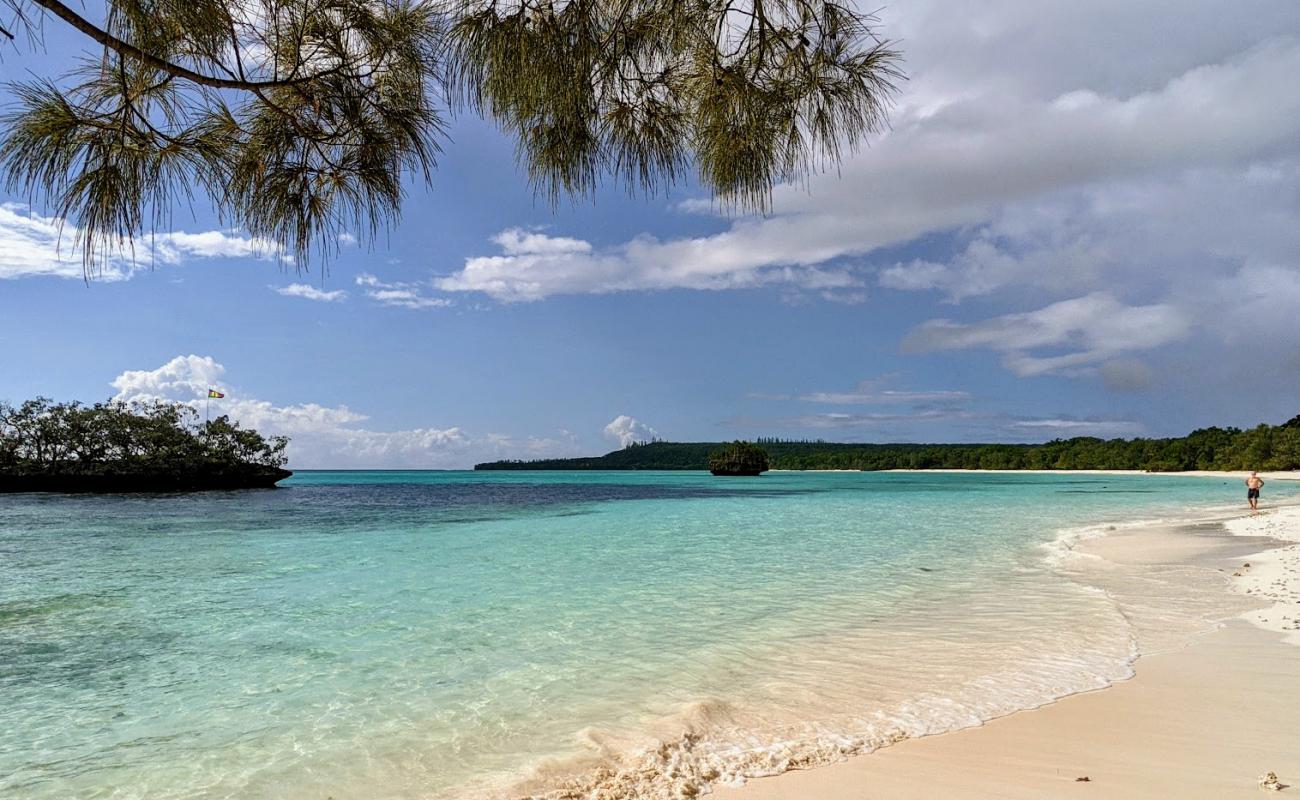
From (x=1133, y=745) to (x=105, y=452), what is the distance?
6148cm

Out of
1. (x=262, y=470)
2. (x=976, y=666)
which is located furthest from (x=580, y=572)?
(x=262, y=470)

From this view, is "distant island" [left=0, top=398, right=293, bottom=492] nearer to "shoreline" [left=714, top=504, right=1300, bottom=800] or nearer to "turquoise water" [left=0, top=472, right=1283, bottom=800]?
"turquoise water" [left=0, top=472, right=1283, bottom=800]

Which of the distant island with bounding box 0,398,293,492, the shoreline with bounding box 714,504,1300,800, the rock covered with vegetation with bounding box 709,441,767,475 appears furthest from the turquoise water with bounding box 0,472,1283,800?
the rock covered with vegetation with bounding box 709,441,767,475

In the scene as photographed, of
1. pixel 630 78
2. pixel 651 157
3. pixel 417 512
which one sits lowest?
pixel 417 512

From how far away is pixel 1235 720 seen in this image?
12.5 ft

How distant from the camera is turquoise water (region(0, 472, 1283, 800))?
364 cm

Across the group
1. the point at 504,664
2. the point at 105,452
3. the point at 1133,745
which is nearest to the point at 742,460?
the point at 105,452

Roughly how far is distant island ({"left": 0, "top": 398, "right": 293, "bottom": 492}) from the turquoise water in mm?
42892

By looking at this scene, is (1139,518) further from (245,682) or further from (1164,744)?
(245,682)

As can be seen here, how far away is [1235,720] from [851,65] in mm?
4406

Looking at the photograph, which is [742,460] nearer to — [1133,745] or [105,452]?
[105,452]

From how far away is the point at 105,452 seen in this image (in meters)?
48.1

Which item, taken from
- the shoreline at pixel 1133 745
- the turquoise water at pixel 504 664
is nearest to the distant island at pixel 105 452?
the turquoise water at pixel 504 664

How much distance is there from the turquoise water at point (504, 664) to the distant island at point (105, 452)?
4289 centimetres
